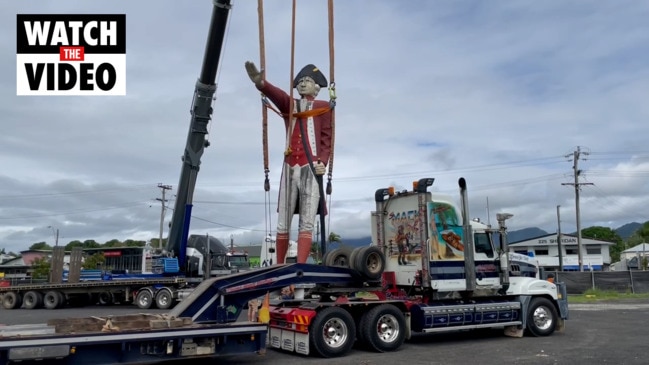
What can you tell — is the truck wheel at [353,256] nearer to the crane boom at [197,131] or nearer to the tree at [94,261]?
the crane boom at [197,131]

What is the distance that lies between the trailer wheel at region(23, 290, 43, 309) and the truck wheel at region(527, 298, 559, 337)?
79.0 ft

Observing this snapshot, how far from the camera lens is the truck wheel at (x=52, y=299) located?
28.5 metres

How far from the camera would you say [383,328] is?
12164mm

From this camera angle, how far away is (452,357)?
11453 millimetres

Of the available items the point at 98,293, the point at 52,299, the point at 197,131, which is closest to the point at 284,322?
the point at 197,131

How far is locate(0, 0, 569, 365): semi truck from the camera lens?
30.5 ft

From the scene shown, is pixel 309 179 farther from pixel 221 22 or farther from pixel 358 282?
pixel 221 22

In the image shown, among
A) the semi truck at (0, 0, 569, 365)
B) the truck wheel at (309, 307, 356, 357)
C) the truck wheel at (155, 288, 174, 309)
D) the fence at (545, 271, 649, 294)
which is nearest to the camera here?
the semi truck at (0, 0, 569, 365)

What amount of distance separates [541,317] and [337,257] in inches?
213

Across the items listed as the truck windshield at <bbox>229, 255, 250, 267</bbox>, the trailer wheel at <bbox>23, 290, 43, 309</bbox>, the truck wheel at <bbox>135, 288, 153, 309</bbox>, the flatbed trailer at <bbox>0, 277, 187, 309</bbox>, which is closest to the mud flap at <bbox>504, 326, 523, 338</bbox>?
the flatbed trailer at <bbox>0, 277, 187, 309</bbox>

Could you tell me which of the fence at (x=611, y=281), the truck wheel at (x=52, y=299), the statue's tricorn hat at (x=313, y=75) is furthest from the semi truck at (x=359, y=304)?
the truck wheel at (x=52, y=299)

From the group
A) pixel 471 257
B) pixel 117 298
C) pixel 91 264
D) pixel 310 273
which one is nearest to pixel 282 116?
pixel 310 273

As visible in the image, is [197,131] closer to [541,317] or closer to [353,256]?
[353,256]

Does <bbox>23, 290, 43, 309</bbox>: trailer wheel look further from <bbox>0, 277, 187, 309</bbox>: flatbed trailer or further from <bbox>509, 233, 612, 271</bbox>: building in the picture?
<bbox>509, 233, 612, 271</bbox>: building
